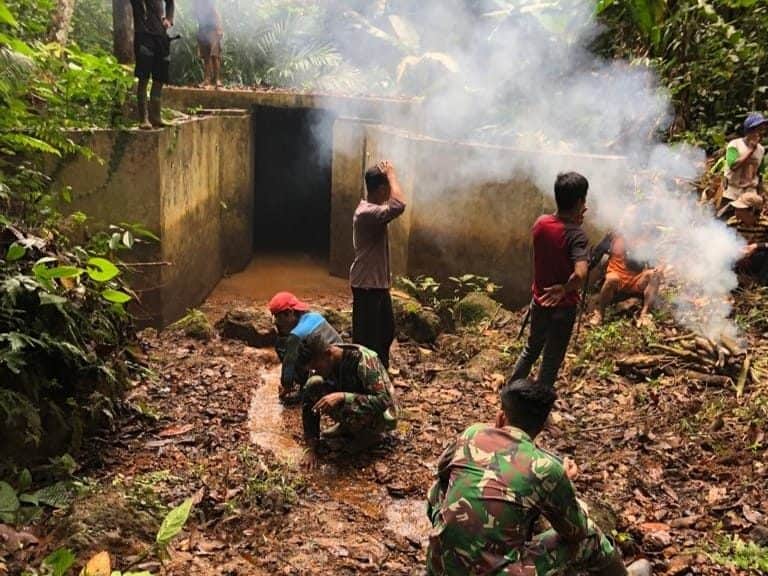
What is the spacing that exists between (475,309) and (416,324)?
0.80m

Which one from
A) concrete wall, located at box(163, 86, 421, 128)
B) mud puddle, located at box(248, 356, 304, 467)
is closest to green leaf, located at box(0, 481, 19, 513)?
mud puddle, located at box(248, 356, 304, 467)

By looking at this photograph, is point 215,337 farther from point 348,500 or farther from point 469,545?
point 469,545

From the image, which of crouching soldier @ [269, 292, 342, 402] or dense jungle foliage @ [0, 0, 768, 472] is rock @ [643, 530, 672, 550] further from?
dense jungle foliage @ [0, 0, 768, 472]

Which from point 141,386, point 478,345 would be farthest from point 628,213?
point 141,386

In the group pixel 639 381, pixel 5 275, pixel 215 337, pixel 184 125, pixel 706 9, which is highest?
pixel 706 9

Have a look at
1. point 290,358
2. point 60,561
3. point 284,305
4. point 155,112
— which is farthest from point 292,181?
point 60,561

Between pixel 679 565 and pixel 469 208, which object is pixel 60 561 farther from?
pixel 469 208

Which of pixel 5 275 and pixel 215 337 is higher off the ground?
pixel 5 275

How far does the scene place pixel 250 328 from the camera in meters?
7.82

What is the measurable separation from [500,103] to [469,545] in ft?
30.7

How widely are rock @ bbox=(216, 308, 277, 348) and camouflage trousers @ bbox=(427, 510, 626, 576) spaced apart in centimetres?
524

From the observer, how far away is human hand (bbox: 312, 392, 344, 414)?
4.71 meters

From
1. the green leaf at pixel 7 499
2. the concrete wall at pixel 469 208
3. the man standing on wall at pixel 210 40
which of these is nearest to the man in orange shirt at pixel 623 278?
the concrete wall at pixel 469 208

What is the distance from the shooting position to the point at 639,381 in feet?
20.0
